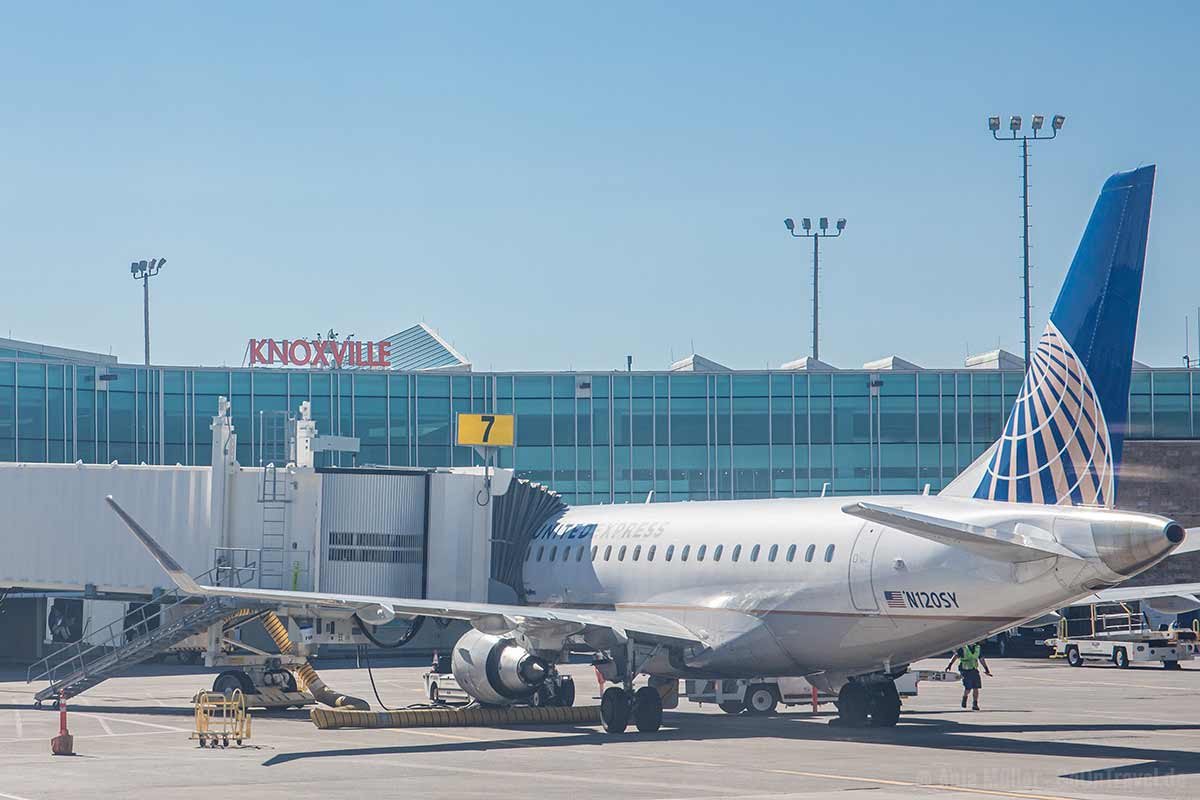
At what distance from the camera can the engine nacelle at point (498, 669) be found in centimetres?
3195

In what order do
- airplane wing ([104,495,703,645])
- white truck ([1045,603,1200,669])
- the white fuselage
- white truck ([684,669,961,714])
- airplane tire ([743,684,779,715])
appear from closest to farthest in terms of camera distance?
the white fuselage
airplane wing ([104,495,703,645])
white truck ([684,669,961,714])
airplane tire ([743,684,779,715])
white truck ([1045,603,1200,669])

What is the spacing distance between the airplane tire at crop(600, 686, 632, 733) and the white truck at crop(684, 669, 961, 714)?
123 inches

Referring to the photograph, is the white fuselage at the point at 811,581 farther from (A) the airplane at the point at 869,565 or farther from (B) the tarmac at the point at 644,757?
(B) the tarmac at the point at 644,757

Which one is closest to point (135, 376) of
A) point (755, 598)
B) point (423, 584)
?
point (423, 584)

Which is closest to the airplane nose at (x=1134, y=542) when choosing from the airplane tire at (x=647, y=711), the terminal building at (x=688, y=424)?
the airplane tire at (x=647, y=711)

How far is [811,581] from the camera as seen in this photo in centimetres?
2991

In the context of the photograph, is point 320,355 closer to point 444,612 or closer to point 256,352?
point 256,352

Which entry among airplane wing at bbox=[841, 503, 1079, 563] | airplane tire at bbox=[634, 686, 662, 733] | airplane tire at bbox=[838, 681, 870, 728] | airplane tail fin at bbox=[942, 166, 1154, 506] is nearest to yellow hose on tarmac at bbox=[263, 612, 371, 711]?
airplane tire at bbox=[634, 686, 662, 733]

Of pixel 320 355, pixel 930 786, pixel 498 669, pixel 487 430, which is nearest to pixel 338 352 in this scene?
pixel 320 355

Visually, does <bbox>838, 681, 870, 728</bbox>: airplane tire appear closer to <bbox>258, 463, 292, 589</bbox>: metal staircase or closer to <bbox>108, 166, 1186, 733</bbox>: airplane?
<bbox>108, 166, 1186, 733</bbox>: airplane

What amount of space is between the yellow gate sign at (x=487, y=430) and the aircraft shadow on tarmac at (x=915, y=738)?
1008 cm

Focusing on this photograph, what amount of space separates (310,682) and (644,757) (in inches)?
457

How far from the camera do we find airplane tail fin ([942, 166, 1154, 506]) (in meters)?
26.0

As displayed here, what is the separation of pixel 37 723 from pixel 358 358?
4250cm
